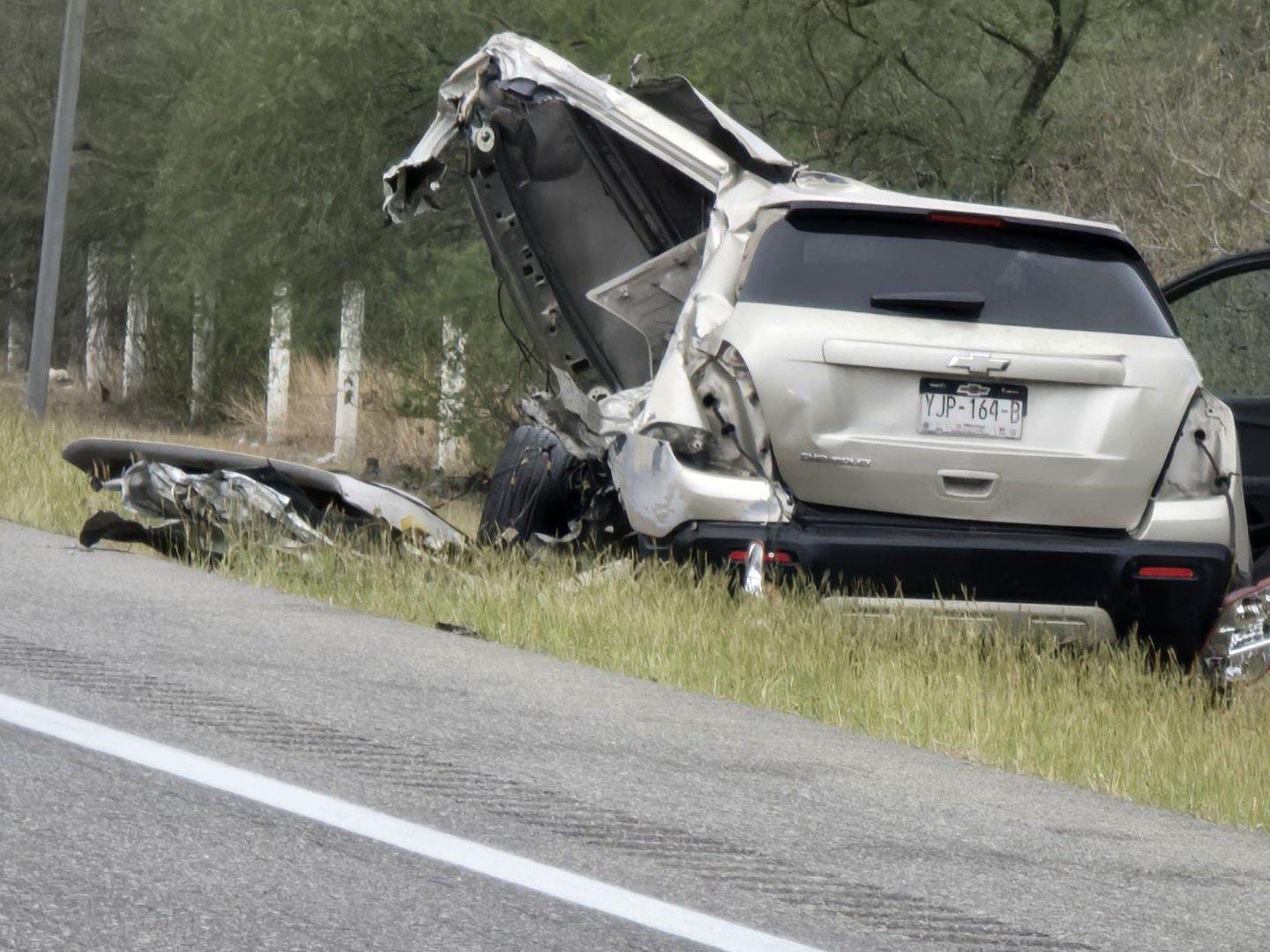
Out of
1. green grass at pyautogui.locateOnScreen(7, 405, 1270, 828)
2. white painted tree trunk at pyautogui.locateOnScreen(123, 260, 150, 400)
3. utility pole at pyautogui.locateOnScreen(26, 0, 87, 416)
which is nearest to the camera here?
green grass at pyautogui.locateOnScreen(7, 405, 1270, 828)

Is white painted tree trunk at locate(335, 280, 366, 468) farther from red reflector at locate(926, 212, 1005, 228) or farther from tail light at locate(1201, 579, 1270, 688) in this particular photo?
tail light at locate(1201, 579, 1270, 688)

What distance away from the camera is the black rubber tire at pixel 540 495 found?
32.5 ft

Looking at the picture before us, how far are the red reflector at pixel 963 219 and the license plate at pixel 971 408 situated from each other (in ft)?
2.18

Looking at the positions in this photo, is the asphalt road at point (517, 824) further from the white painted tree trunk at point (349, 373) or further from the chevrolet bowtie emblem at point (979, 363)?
the white painted tree trunk at point (349, 373)

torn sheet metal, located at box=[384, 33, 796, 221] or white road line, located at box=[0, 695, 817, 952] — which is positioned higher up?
torn sheet metal, located at box=[384, 33, 796, 221]

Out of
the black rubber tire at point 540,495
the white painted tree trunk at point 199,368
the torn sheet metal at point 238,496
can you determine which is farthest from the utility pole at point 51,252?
the black rubber tire at point 540,495

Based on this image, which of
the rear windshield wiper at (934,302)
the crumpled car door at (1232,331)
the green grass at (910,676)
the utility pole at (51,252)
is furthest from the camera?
the utility pole at (51,252)

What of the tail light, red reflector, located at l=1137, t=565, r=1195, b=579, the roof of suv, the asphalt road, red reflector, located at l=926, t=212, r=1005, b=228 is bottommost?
the asphalt road

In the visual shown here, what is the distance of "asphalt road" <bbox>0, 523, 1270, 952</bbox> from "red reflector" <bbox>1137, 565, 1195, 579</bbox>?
4.70ft

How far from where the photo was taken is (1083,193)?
17.1m

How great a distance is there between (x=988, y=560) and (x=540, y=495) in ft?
11.2

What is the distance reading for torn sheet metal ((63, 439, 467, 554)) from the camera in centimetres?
938

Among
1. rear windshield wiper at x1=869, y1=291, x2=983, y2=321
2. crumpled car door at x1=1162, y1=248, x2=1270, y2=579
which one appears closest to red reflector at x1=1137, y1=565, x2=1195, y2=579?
rear windshield wiper at x1=869, y1=291, x2=983, y2=321

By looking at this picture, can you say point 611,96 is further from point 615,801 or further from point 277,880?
point 277,880
